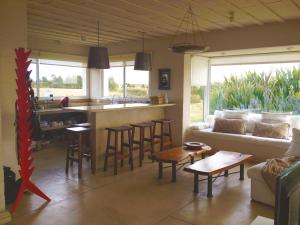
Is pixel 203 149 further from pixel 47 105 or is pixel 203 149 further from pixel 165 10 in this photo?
pixel 47 105

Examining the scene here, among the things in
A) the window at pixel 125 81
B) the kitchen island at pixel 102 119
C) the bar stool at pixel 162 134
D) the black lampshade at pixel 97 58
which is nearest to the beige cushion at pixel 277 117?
the bar stool at pixel 162 134

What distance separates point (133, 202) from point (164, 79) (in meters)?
3.42

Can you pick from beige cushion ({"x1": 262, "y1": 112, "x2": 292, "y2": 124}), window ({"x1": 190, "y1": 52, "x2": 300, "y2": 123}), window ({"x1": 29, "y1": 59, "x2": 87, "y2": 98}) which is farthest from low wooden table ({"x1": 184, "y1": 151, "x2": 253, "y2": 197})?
window ({"x1": 29, "y1": 59, "x2": 87, "y2": 98})

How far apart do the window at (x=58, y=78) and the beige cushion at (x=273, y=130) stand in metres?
4.89

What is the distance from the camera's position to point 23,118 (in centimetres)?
306

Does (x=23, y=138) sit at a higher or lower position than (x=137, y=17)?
lower

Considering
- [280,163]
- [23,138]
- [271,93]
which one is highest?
[271,93]

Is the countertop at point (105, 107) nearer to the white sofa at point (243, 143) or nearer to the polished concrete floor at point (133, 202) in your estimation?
the white sofa at point (243, 143)

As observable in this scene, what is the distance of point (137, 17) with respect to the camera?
431cm

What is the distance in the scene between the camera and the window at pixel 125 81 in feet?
22.1

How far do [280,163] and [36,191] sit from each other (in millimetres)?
3034

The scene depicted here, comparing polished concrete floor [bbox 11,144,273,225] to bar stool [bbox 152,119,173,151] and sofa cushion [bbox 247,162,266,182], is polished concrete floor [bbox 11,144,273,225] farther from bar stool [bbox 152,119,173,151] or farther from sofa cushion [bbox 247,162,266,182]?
bar stool [bbox 152,119,173,151]

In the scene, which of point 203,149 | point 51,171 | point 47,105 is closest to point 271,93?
point 203,149

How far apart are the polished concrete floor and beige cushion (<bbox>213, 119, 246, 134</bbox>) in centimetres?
136
